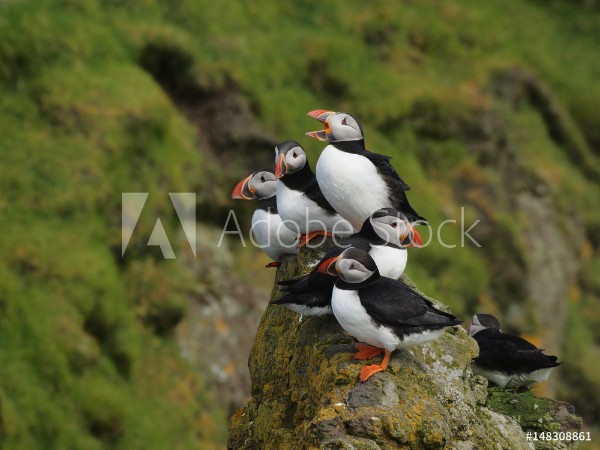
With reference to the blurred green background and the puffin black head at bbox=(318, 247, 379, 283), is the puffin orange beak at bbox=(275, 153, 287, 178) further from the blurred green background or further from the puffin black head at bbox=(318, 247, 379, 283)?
the blurred green background

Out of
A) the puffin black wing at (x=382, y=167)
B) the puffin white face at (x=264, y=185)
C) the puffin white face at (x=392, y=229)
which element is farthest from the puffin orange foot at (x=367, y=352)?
the puffin white face at (x=264, y=185)

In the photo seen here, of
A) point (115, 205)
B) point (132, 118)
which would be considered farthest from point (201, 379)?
point (132, 118)

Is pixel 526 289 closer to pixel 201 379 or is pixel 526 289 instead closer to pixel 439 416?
pixel 201 379

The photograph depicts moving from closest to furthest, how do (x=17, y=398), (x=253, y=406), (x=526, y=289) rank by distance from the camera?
(x=253, y=406) < (x=17, y=398) < (x=526, y=289)

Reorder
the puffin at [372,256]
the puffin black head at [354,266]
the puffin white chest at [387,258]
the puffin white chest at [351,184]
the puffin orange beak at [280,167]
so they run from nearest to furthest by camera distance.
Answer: the puffin black head at [354,266] → the puffin at [372,256] → the puffin white chest at [387,258] → the puffin white chest at [351,184] → the puffin orange beak at [280,167]

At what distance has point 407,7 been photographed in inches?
862

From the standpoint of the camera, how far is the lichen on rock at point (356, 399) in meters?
5.86

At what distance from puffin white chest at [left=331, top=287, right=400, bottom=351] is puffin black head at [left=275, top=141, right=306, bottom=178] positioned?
166cm

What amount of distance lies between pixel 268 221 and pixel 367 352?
2.13 m

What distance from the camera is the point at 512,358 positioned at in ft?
25.2

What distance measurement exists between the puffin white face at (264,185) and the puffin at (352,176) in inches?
34.7

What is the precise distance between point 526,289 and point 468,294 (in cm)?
179

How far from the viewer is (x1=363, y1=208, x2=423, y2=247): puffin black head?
6777 millimetres

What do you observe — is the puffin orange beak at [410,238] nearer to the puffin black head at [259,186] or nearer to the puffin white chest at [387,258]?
the puffin white chest at [387,258]
